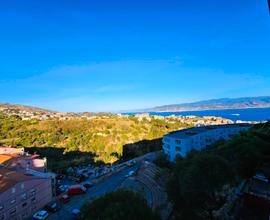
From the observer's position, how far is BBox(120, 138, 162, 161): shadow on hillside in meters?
51.4

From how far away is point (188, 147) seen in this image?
1198 inches

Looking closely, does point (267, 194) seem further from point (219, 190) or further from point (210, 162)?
point (210, 162)

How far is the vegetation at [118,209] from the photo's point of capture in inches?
353

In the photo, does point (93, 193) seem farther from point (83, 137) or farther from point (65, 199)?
point (83, 137)

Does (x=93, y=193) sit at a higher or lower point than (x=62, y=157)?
higher

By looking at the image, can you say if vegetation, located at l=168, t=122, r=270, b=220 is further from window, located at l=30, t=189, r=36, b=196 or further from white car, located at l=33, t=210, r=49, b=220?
window, located at l=30, t=189, r=36, b=196

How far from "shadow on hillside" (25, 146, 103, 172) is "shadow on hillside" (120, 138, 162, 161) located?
27.9 feet

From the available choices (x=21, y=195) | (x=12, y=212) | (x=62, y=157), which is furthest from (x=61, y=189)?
(x=62, y=157)

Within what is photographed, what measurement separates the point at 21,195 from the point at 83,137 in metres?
37.3

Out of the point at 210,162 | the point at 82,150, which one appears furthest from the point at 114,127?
the point at 210,162

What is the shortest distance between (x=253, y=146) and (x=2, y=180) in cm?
2407

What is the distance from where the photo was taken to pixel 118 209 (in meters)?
9.12

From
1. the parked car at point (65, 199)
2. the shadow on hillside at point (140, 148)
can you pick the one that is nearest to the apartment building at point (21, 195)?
the parked car at point (65, 199)

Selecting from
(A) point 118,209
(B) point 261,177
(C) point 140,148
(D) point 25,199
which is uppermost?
(A) point 118,209
